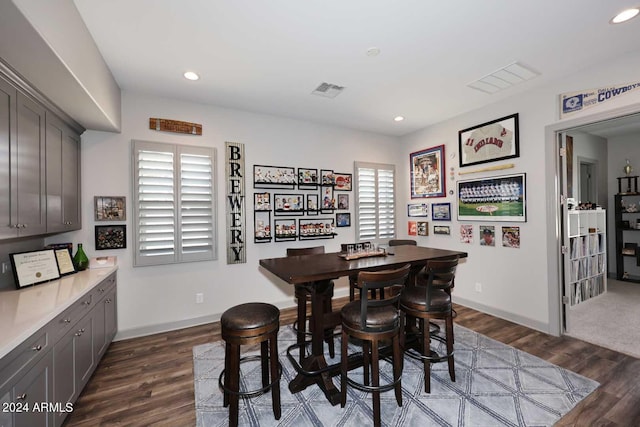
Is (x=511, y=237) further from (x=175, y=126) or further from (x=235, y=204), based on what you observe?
(x=175, y=126)

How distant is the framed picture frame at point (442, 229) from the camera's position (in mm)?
4605

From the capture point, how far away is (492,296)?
13.1ft

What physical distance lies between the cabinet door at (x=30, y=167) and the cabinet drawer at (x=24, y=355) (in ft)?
3.10

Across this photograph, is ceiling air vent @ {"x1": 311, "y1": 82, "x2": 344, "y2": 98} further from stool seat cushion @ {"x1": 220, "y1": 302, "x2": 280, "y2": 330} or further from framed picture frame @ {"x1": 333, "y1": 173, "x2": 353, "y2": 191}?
stool seat cushion @ {"x1": 220, "y1": 302, "x2": 280, "y2": 330}

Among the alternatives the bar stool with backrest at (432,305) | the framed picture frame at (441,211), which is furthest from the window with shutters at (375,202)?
the bar stool with backrest at (432,305)

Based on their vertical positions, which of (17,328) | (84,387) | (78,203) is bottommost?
(84,387)

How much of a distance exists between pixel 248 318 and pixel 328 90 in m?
2.81

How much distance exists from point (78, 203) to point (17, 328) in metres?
2.06

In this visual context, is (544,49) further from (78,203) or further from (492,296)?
(78,203)

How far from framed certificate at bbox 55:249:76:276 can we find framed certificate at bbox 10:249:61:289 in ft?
0.28

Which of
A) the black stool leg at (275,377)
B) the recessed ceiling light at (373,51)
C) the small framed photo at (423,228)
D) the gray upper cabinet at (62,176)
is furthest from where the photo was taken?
→ the small framed photo at (423,228)

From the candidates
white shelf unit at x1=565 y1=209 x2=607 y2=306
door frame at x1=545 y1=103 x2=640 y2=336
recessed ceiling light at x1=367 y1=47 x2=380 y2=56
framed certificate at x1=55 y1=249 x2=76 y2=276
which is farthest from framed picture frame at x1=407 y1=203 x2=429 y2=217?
framed certificate at x1=55 y1=249 x2=76 y2=276

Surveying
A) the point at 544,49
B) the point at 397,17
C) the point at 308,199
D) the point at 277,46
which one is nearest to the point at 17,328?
the point at 277,46

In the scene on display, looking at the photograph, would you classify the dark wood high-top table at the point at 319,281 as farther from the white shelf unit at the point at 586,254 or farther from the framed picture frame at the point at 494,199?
the white shelf unit at the point at 586,254
